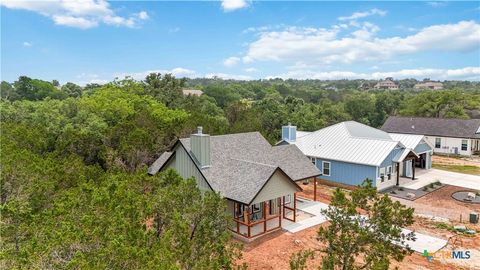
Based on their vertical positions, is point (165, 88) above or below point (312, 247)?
above

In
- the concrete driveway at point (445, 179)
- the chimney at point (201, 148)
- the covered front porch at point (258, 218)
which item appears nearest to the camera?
the covered front porch at point (258, 218)

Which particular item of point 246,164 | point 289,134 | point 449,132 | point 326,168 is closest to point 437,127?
point 449,132

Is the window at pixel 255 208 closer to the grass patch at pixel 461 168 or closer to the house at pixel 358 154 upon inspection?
the house at pixel 358 154

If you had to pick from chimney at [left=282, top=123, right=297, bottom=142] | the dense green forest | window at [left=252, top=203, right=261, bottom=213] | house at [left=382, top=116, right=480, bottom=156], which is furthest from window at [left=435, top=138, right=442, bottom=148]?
window at [left=252, top=203, right=261, bottom=213]

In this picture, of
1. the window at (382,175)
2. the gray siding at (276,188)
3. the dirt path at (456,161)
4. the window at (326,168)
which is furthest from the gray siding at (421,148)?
the gray siding at (276,188)

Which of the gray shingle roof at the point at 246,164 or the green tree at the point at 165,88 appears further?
the green tree at the point at 165,88

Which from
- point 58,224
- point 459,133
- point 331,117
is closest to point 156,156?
point 58,224

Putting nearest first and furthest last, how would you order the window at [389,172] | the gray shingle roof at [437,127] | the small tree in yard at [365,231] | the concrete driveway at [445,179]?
the small tree in yard at [365,231], the window at [389,172], the concrete driveway at [445,179], the gray shingle roof at [437,127]
